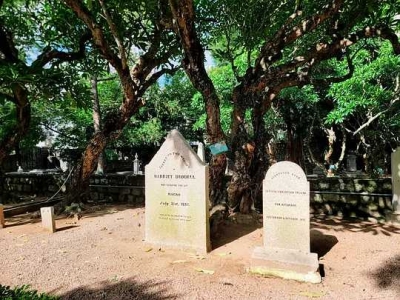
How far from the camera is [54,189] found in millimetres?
12828

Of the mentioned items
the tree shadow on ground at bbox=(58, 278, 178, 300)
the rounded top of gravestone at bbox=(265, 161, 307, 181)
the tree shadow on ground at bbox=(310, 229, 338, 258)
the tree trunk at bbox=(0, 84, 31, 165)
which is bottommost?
the tree shadow on ground at bbox=(58, 278, 178, 300)

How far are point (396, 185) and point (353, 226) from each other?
1.31 m

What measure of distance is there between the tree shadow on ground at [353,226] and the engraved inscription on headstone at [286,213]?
7.37 feet

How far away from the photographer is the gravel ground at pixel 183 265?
13.6 feet

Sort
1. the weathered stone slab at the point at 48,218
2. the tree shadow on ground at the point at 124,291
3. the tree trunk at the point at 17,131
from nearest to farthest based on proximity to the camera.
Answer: the tree shadow on ground at the point at 124,291 → the weathered stone slab at the point at 48,218 → the tree trunk at the point at 17,131

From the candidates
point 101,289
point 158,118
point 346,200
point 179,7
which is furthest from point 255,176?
point 158,118

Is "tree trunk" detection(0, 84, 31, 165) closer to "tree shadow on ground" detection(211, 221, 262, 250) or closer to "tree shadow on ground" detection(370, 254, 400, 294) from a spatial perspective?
"tree shadow on ground" detection(211, 221, 262, 250)

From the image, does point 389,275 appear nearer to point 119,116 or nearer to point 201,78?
point 201,78

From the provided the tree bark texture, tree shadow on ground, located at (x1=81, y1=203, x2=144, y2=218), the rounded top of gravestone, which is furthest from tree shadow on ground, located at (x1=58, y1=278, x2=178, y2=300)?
the tree bark texture

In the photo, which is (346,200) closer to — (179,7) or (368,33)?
(368,33)

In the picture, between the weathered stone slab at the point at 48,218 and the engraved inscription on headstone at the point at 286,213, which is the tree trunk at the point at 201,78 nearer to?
the engraved inscription on headstone at the point at 286,213

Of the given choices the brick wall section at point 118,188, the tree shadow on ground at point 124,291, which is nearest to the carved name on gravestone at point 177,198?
the tree shadow on ground at point 124,291

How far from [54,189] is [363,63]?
42.9 ft

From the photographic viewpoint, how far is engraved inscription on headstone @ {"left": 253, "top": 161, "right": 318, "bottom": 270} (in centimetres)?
489
